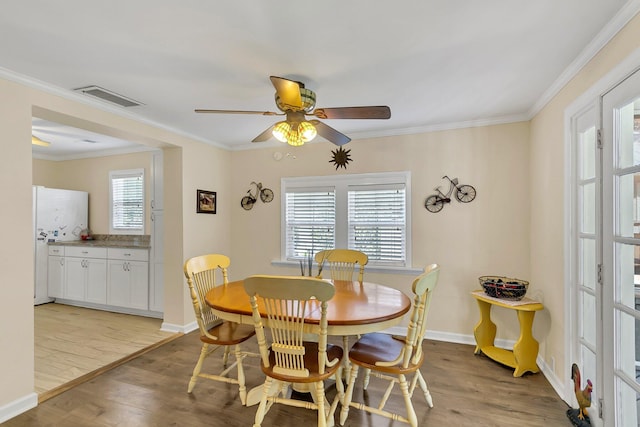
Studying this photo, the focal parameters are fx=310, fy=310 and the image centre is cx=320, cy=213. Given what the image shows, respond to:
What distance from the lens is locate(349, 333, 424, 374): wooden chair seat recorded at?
1945 mm

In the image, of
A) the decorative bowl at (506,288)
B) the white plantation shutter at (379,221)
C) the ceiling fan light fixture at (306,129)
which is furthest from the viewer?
the white plantation shutter at (379,221)

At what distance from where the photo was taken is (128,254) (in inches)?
171

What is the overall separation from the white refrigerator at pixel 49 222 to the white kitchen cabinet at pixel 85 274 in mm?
391

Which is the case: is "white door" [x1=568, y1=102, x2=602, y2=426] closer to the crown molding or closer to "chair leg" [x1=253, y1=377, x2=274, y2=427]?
the crown molding

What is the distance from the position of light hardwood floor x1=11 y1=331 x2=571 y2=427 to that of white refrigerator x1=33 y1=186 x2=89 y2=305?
317 cm

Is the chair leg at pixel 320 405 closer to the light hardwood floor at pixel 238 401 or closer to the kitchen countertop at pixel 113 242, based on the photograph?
the light hardwood floor at pixel 238 401

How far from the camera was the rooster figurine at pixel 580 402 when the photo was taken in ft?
6.50

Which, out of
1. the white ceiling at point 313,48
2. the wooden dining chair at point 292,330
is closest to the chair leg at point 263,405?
the wooden dining chair at point 292,330

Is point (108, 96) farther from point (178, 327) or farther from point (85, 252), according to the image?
point (85, 252)

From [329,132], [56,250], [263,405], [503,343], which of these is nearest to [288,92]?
[329,132]

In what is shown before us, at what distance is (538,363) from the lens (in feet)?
9.47

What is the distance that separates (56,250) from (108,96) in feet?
11.7

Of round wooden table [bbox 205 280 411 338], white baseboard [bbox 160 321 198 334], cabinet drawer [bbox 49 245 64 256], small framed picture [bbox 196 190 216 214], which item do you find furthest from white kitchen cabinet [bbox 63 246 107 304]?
round wooden table [bbox 205 280 411 338]

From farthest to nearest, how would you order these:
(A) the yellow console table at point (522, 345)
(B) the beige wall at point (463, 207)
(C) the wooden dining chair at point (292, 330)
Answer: (B) the beige wall at point (463, 207), (A) the yellow console table at point (522, 345), (C) the wooden dining chair at point (292, 330)
